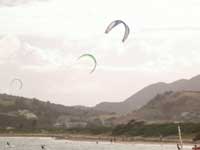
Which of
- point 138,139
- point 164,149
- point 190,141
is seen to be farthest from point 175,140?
point 164,149

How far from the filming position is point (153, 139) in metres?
191

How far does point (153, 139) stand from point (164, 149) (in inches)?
2117

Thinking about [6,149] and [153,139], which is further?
[153,139]

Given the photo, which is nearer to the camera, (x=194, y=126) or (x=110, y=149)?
(x=110, y=149)

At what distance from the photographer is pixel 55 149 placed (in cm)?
13712

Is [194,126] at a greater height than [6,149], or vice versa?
[194,126]

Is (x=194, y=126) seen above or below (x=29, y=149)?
above

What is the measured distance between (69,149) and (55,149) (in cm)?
357

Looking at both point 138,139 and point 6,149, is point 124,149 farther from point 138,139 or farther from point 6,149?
point 138,139

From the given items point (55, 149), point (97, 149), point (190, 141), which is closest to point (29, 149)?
point (55, 149)

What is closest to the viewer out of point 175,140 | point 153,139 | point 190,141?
point 190,141

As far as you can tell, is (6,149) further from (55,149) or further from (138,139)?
(138,139)

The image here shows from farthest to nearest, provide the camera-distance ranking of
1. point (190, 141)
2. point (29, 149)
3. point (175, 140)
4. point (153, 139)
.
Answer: point (153, 139), point (175, 140), point (190, 141), point (29, 149)

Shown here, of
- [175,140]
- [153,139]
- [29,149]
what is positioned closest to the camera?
[29,149]
